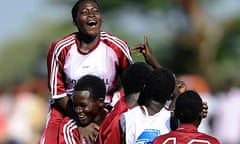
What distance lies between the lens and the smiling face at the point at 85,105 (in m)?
11.0

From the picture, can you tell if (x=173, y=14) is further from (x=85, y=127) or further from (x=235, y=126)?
(x=85, y=127)

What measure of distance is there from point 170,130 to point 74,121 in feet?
3.59

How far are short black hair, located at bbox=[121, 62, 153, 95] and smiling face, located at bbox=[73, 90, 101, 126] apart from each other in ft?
1.04

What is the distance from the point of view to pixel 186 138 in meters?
10.3

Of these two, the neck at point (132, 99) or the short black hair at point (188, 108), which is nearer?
the short black hair at point (188, 108)

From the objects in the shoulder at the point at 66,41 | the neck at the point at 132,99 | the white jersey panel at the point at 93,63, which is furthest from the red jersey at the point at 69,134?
the shoulder at the point at 66,41

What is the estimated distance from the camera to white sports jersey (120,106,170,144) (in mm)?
10617

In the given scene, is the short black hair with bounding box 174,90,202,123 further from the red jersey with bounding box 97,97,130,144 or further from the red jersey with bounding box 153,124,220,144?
the red jersey with bounding box 97,97,130,144

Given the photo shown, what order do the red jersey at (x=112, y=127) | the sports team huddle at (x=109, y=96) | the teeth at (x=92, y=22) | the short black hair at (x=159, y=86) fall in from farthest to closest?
the teeth at (x=92, y=22)
the red jersey at (x=112, y=127)
the short black hair at (x=159, y=86)
the sports team huddle at (x=109, y=96)

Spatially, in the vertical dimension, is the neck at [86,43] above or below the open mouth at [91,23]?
below

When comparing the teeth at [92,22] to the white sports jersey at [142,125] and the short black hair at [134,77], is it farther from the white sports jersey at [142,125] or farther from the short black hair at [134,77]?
the white sports jersey at [142,125]

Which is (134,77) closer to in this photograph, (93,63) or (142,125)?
(142,125)

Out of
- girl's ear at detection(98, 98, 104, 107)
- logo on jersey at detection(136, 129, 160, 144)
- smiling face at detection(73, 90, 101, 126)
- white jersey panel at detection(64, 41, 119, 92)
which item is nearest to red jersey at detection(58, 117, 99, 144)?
smiling face at detection(73, 90, 101, 126)

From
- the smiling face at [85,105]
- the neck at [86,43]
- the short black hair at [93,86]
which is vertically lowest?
the smiling face at [85,105]
